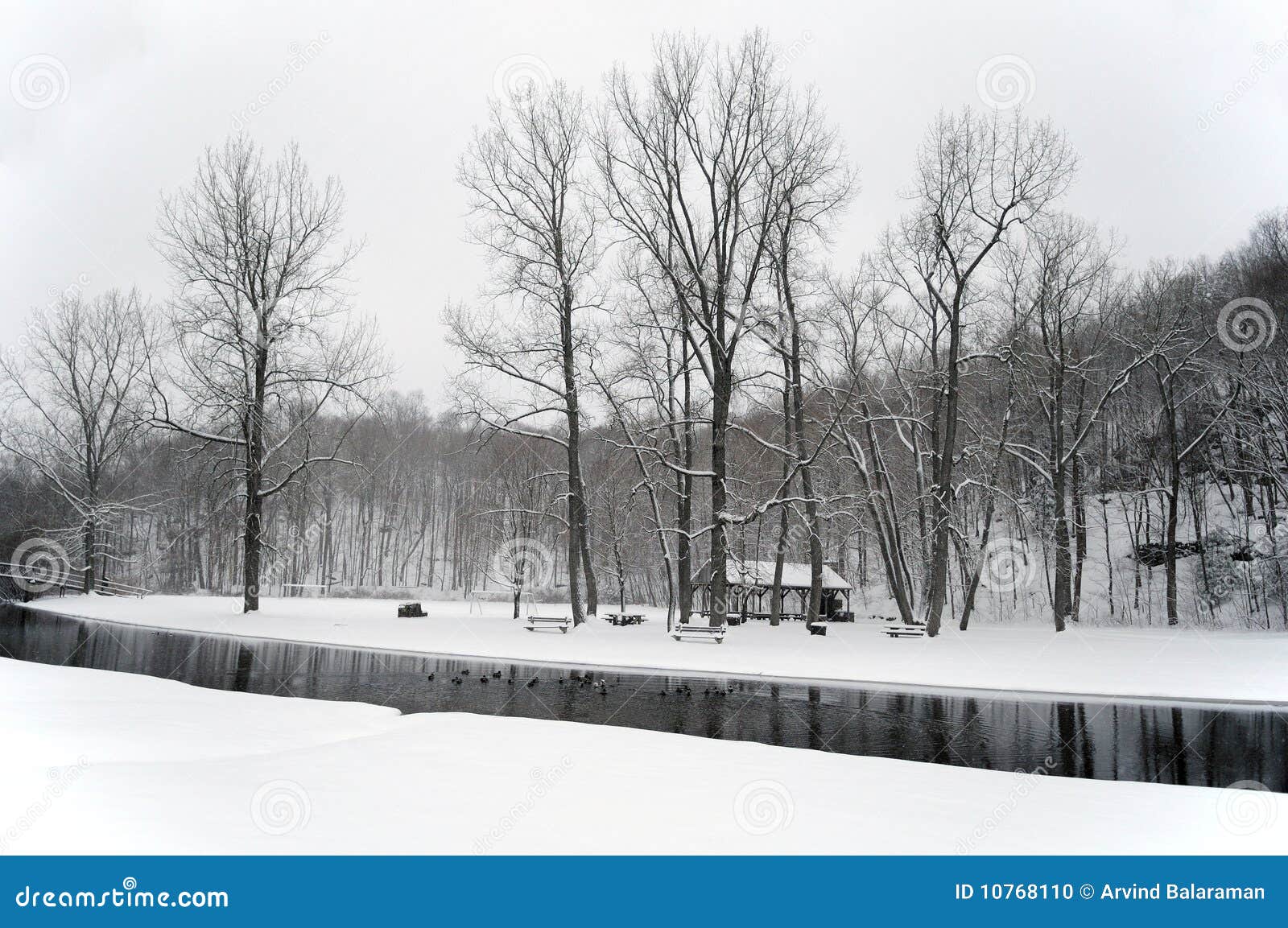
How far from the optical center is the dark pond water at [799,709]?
1058 centimetres

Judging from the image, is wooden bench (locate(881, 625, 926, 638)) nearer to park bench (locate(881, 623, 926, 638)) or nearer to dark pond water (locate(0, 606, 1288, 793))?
park bench (locate(881, 623, 926, 638))

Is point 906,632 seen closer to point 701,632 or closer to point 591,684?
point 701,632

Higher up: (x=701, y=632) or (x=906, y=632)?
(x=701, y=632)

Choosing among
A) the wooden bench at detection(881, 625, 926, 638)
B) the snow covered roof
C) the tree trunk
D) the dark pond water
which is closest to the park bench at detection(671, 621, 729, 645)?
the dark pond water

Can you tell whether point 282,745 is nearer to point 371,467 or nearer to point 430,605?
point 430,605

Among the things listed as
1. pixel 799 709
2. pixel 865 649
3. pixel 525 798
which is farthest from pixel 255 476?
pixel 525 798

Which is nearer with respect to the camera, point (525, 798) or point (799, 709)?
point (525, 798)

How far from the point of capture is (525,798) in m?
7.16

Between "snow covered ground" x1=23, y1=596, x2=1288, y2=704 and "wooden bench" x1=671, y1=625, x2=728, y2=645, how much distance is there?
0.53 m

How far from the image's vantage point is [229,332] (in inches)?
1158

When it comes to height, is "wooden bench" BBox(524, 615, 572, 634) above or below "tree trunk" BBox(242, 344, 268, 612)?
below

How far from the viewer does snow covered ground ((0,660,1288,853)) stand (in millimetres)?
5957

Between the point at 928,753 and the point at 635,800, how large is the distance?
5.27 meters

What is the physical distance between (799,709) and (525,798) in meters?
8.18
